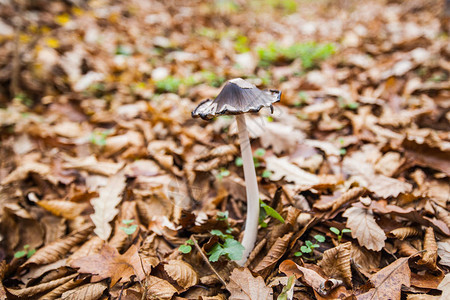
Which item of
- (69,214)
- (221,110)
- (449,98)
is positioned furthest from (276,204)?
(449,98)

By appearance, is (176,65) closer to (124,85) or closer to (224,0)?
(124,85)

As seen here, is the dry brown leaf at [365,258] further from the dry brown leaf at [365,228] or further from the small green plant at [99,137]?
the small green plant at [99,137]

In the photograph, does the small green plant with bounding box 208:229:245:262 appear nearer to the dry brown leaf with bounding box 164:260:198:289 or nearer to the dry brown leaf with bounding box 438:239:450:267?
the dry brown leaf with bounding box 164:260:198:289

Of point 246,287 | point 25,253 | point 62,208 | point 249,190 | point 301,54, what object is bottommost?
point 25,253

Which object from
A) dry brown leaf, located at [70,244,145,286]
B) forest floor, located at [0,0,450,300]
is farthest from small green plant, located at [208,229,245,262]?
dry brown leaf, located at [70,244,145,286]

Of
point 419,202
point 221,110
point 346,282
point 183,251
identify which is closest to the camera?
point 221,110

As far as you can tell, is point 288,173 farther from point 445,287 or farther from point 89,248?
point 89,248

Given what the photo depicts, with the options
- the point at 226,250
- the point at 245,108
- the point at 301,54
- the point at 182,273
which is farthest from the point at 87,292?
the point at 301,54
